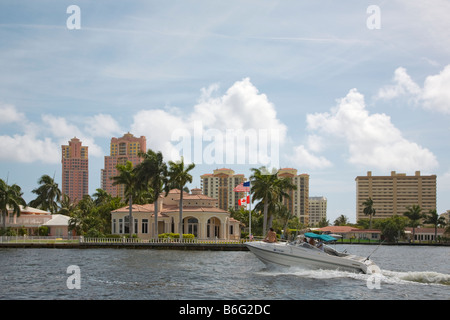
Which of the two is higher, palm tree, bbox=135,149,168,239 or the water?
palm tree, bbox=135,149,168,239

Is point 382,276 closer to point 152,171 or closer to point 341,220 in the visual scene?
point 152,171

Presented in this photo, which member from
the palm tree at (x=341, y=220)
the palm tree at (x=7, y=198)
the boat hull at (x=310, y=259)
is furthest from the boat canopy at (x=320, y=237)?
the palm tree at (x=341, y=220)

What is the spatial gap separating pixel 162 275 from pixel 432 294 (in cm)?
1453

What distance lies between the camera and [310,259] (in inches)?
1114

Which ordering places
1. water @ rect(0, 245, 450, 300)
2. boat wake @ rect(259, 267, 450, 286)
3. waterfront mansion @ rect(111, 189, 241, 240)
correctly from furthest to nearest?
waterfront mansion @ rect(111, 189, 241, 240), boat wake @ rect(259, 267, 450, 286), water @ rect(0, 245, 450, 300)

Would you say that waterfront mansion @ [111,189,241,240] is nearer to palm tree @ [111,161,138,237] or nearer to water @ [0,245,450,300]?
palm tree @ [111,161,138,237]

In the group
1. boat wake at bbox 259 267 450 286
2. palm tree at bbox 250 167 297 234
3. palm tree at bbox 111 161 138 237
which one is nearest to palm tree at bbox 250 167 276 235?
palm tree at bbox 250 167 297 234

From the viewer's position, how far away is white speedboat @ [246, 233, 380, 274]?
28016mm

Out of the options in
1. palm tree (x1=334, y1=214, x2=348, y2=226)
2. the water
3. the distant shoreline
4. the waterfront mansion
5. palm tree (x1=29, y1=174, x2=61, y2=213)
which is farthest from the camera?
palm tree (x1=334, y1=214, x2=348, y2=226)

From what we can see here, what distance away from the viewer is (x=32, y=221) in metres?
74.5

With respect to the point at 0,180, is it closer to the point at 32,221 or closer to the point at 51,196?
the point at 32,221

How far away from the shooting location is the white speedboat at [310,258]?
28016 mm

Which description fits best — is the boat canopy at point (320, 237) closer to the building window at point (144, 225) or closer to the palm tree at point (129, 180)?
the palm tree at point (129, 180)
